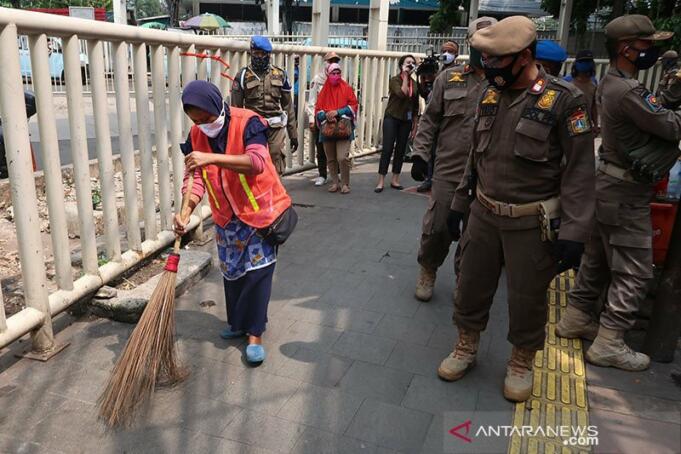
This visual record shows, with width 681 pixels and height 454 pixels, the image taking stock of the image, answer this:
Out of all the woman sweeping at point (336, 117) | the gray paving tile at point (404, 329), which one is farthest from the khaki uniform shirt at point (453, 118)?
the woman sweeping at point (336, 117)

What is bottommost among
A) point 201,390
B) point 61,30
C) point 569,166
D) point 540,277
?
point 201,390

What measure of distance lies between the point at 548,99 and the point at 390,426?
68.0 inches

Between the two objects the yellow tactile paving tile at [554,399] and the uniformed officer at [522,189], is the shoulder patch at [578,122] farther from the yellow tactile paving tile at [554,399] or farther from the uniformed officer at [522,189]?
the yellow tactile paving tile at [554,399]

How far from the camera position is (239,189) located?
11.0ft

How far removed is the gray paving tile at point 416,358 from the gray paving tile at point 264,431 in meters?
0.81

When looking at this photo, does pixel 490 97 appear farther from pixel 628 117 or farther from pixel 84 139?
pixel 84 139

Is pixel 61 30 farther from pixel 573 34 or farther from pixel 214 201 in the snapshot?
pixel 573 34

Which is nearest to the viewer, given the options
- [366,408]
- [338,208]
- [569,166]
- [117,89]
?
[569,166]

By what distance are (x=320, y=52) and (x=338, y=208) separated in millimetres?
2351

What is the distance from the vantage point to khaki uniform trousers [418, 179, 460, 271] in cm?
414

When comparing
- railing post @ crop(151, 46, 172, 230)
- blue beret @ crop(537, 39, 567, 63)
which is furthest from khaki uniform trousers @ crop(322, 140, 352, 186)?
blue beret @ crop(537, 39, 567, 63)

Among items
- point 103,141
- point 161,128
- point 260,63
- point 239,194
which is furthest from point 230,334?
point 260,63

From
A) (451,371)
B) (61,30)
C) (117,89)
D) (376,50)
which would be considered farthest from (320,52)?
(451,371)

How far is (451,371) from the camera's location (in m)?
3.29
